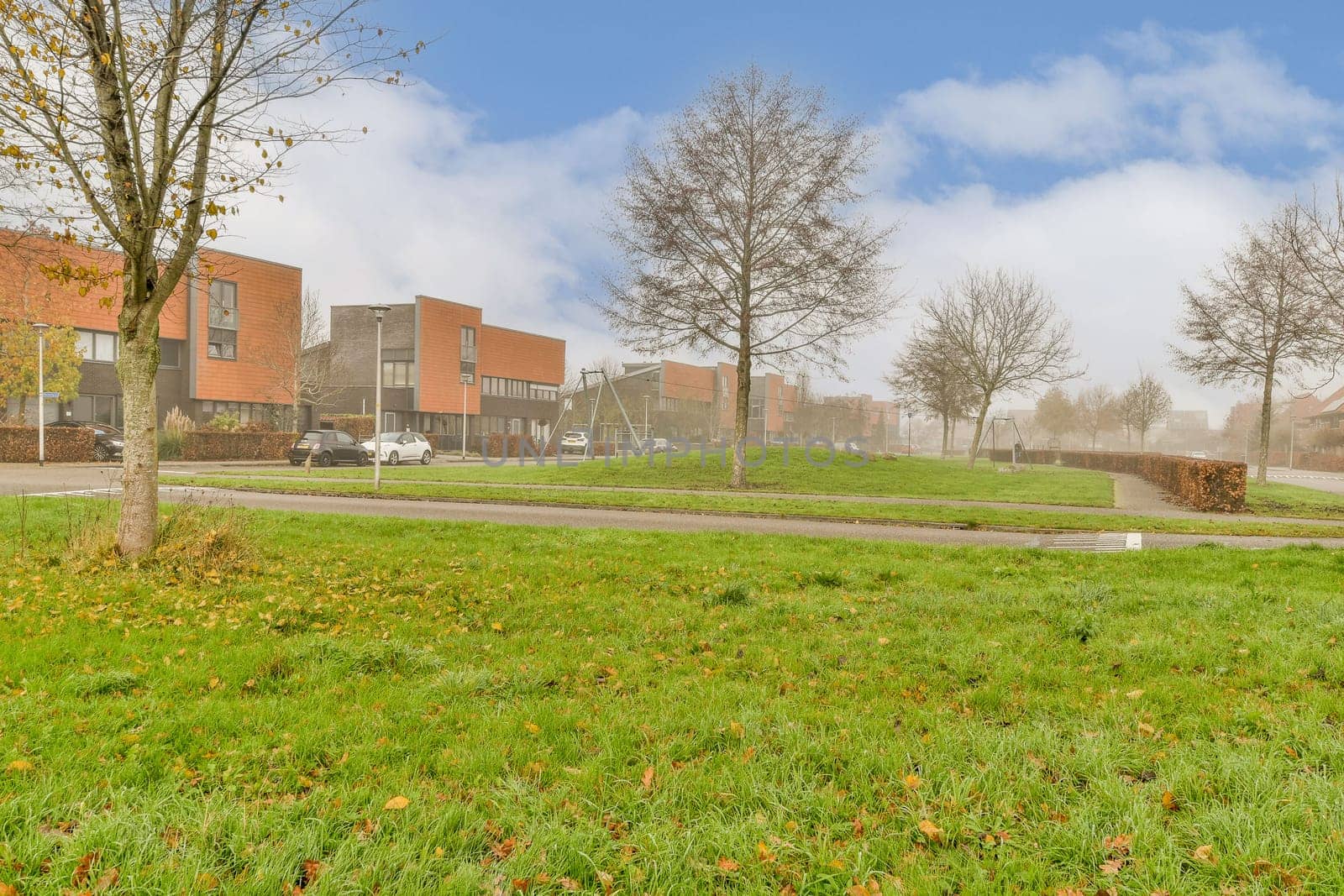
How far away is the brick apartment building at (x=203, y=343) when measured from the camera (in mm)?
39094

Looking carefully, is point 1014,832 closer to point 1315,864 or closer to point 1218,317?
point 1315,864

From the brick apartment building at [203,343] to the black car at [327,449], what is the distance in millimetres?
10182

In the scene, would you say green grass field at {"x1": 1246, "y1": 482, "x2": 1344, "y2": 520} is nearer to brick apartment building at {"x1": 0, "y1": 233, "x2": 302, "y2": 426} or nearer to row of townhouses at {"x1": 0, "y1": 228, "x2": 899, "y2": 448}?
row of townhouses at {"x1": 0, "y1": 228, "x2": 899, "y2": 448}

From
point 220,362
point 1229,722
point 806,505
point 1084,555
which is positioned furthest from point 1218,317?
point 220,362

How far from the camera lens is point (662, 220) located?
23.2 metres

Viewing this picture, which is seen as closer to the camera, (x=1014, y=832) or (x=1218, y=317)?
(x=1014, y=832)

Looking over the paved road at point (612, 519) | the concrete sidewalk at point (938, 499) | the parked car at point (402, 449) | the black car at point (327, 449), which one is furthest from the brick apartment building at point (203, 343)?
the paved road at point (612, 519)

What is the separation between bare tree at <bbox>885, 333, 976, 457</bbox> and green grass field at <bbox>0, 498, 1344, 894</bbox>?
3643cm

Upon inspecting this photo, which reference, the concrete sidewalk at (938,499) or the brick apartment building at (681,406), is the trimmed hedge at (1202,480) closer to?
the concrete sidewalk at (938,499)

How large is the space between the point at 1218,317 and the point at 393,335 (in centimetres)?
5416

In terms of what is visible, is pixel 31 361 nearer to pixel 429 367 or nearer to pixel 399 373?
pixel 399 373

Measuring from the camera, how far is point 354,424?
50.2 metres

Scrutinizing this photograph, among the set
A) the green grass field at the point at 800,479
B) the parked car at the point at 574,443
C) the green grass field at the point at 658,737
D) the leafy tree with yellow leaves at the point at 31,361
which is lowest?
the green grass field at the point at 658,737

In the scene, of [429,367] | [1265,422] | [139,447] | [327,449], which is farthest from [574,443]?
[139,447]
